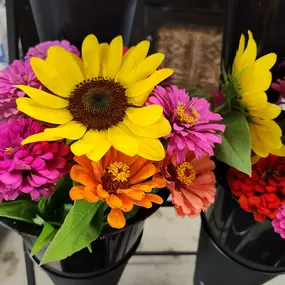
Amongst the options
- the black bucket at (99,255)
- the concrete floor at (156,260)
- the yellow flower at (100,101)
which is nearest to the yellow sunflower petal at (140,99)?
the yellow flower at (100,101)

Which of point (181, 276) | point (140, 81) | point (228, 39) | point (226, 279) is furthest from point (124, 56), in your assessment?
point (181, 276)

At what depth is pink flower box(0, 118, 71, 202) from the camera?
0.30 m

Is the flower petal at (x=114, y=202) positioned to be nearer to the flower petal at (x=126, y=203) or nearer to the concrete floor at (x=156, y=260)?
the flower petal at (x=126, y=203)

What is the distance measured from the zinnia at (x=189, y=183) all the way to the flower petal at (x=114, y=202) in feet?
0.18

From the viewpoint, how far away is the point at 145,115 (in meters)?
0.30

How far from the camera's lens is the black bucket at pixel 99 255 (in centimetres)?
38

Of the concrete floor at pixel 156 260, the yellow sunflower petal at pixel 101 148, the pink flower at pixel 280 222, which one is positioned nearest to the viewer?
the yellow sunflower petal at pixel 101 148

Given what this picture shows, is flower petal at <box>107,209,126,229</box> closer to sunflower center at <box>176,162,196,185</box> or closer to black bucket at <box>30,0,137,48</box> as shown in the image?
sunflower center at <box>176,162,196,185</box>

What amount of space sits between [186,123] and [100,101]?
7 centimetres

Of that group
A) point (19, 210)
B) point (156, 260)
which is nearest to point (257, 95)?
point (19, 210)

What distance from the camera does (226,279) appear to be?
0.56 m

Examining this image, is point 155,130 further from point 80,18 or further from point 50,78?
point 80,18

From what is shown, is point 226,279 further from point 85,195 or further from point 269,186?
point 85,195

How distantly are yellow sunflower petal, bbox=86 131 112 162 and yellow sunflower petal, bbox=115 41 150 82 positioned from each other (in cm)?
6
